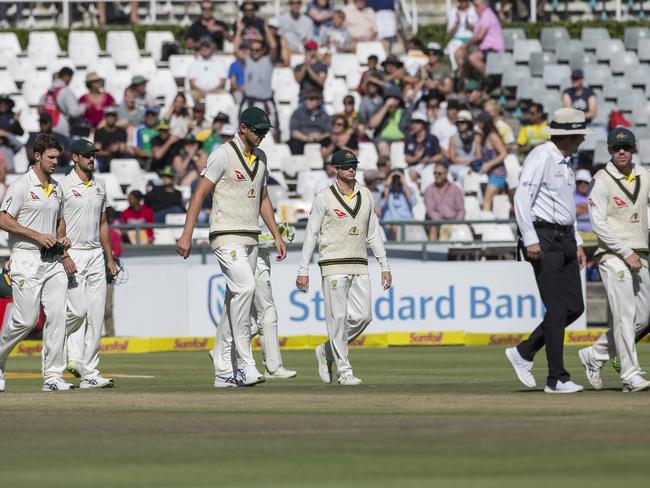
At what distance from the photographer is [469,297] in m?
22.6

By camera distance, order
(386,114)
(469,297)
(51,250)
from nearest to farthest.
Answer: (51,250)
(469,297)
(386,114)

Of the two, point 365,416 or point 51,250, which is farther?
point 51,250

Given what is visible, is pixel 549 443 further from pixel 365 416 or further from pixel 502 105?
pixel 502 105

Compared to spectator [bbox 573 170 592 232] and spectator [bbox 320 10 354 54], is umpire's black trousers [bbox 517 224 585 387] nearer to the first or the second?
spectator [bbox 573 170 592 232]

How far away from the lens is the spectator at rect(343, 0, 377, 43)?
2973cm

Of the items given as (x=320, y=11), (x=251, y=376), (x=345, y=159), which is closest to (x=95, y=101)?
(x=320, y=11)

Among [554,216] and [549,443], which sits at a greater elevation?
[554,216]

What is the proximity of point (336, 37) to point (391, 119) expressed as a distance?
9.54 feet

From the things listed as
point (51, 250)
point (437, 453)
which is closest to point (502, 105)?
point (51, 250)

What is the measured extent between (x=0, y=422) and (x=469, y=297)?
12.9 metres

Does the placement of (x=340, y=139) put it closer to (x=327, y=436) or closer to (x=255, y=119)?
(x=255, y=119)

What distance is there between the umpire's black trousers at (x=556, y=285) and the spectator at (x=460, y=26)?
17.7m

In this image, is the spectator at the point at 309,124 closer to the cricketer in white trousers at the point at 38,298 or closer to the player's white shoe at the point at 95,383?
the player's white shoe at the point at 95,383

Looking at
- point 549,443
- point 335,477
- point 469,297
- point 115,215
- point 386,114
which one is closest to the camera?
point 335,477
